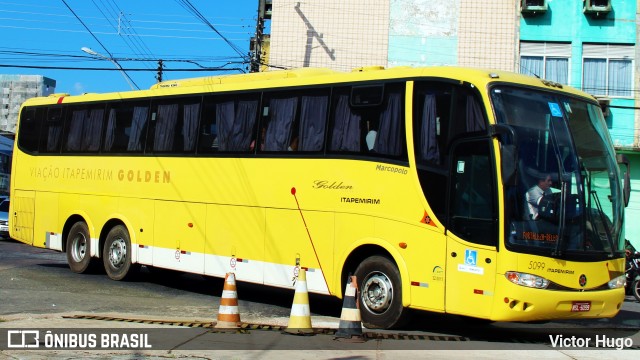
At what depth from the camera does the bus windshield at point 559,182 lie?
9250 mm

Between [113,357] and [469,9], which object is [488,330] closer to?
[113,357]

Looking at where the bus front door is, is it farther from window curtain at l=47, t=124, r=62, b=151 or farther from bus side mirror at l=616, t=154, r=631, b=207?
window curtain at l=47, t=124, r=62, b=151

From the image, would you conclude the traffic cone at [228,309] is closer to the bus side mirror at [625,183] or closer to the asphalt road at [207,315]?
the asphalt road at [207,315]

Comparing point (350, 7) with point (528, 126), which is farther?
point (350, 7)

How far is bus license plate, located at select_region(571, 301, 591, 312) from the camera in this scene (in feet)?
30.8

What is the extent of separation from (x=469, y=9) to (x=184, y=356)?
2110cm

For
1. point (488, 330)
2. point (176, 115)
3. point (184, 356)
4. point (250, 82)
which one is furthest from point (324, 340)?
point (176, 115)

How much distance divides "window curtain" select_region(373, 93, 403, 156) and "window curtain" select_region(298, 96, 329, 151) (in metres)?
1.19

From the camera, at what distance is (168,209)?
14.4 m

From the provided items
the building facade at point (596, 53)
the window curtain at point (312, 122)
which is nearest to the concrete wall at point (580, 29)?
the building facade at point (596, 53)

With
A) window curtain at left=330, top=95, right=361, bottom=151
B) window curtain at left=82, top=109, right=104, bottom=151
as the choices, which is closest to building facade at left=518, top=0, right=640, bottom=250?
window curtain at left=82, top=109, right=104, bottom=151

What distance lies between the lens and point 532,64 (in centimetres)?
2572

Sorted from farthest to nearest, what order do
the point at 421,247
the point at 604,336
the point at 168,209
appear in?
the point at 168,209, the point at 604,336, the point at 421,247

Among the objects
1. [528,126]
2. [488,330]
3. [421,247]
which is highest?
[528,126]
